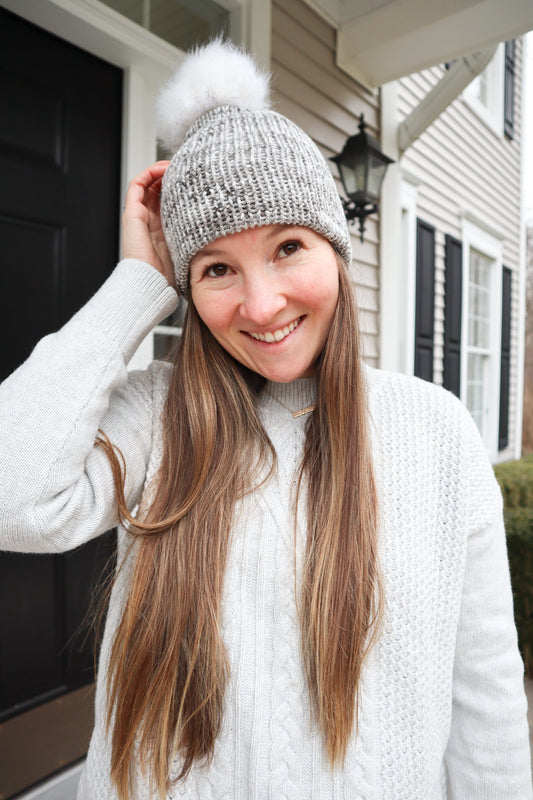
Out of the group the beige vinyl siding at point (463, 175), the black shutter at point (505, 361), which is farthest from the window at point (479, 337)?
the beige vinyl siding at point (463, 175)

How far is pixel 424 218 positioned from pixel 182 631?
4559mm

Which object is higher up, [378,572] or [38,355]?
[38,355]

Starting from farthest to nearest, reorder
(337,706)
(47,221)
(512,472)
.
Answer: (512,472) → (47,221) → (337,706)

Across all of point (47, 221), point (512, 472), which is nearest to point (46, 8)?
point (47, 221)

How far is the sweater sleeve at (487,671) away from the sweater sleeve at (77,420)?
614 mm

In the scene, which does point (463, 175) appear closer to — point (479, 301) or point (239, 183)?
point (479, 301)

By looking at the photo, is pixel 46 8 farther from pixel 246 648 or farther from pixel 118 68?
pixel 246 648

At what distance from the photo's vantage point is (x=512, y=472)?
3705mm

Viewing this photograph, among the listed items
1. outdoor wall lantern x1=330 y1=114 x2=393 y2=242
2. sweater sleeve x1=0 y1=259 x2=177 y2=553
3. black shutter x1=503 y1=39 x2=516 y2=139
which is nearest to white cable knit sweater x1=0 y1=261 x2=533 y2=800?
sweater sleeve x1=0 y1=259 x2=177 y2=553

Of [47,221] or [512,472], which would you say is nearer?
[47,221]

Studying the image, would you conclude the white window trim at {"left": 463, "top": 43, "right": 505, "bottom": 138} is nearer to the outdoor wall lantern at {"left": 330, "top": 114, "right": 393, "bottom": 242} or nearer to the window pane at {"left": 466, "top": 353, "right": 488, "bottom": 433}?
the window pane at {"left": 466, "top": 353, "right": 488, "bottom": 433}

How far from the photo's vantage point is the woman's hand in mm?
1030

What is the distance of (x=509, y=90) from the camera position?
623cm

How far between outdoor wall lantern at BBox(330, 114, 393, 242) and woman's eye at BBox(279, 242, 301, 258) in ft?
6.70
